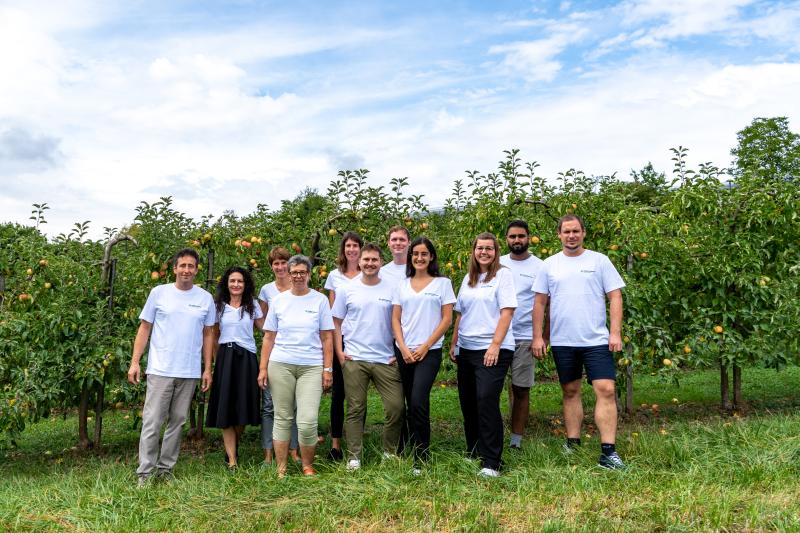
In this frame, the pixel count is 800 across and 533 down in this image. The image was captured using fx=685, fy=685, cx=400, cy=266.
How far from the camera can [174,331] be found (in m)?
4.64

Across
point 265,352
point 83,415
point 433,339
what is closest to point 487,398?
point 433,339

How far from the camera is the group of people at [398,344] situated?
444 centimetres

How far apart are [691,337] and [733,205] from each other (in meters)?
1.52

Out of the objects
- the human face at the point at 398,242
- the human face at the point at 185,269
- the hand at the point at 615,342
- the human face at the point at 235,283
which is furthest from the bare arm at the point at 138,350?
the hand at the point at 615,342

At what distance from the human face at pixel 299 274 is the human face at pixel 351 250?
17.9 inches

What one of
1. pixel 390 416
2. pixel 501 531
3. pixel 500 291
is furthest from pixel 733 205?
pixel 501 531

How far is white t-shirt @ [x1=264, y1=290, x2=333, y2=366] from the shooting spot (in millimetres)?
4547

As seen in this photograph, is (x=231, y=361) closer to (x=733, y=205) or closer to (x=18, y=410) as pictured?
(x=18, y=410)

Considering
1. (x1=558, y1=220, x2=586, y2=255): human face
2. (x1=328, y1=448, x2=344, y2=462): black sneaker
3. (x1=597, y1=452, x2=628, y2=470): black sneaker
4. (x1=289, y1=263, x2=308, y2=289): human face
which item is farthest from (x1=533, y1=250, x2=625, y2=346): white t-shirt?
(x1=328, y1=448, x2=344, y2=462): black sneaker

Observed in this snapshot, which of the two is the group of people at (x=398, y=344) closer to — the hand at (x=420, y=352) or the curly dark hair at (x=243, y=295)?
the hand at (x=420, y=352)

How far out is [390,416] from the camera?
4.56 m

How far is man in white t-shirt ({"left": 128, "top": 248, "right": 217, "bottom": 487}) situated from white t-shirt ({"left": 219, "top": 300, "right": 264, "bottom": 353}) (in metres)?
0.23

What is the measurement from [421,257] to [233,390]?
5.67ft

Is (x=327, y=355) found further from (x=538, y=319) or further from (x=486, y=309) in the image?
(x=538, y=319)
